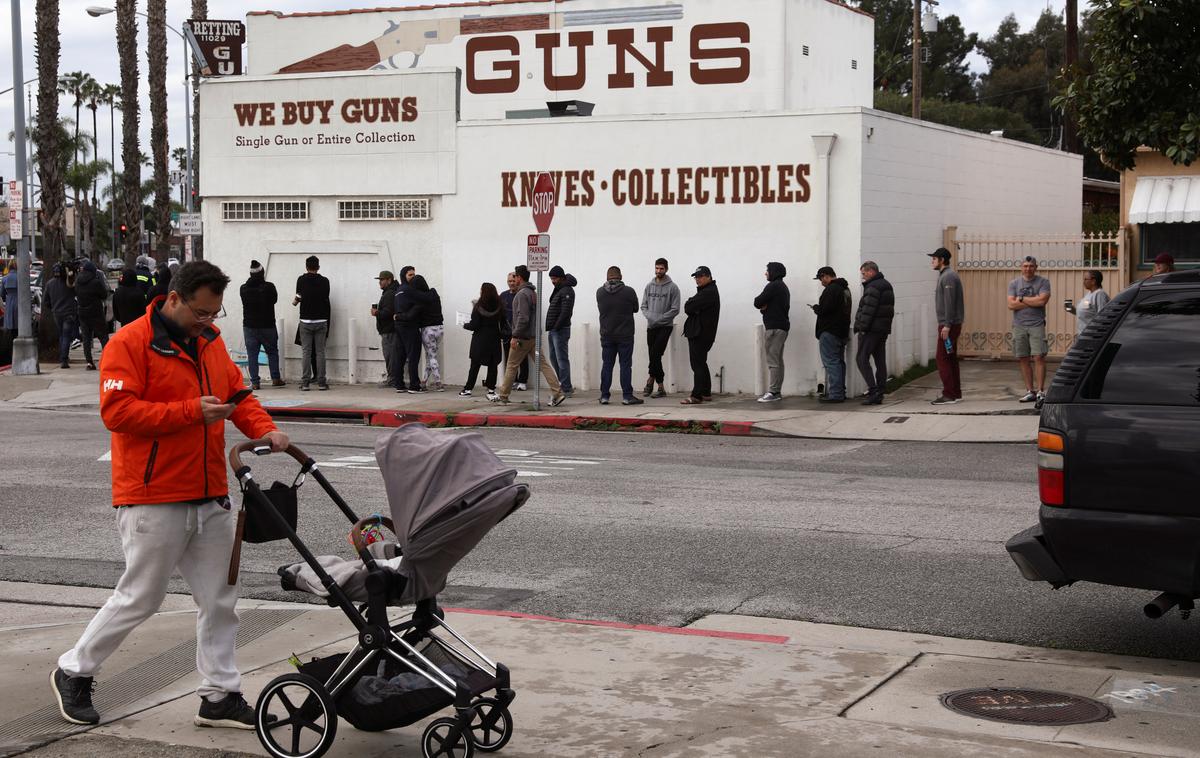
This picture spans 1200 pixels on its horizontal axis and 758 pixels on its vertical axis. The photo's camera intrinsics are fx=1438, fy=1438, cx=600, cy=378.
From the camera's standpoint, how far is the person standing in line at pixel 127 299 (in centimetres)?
2448

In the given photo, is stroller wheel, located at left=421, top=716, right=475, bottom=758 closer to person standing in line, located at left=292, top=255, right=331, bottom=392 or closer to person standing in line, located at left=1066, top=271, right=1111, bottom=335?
person standing in line, located at left=1066, top=271, right=1111, bottom=335

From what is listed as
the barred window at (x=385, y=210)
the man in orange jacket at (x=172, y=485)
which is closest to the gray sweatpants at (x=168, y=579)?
the man in orange jacket at (x=172, y=485)

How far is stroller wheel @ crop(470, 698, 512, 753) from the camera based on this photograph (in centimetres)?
587

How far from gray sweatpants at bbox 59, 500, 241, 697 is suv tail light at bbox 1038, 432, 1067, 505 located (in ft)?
12.9

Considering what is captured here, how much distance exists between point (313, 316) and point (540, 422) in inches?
216

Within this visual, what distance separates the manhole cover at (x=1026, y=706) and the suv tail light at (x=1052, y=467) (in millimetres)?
963

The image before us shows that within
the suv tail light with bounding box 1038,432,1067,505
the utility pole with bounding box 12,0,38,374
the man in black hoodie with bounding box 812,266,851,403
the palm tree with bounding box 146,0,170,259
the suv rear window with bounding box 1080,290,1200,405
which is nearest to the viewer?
the suv rear window with bounding box 1080,290,1200,405

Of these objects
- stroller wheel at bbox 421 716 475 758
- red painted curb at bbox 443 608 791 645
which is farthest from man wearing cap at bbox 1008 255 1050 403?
stroller wheel at bbox 421 716 475 758

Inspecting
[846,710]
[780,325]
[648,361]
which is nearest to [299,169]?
[648,361]

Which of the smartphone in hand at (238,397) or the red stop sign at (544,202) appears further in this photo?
the red stop sign at (544,202)

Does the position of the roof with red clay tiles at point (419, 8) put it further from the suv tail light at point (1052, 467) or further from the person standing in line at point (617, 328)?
the suv tail light at point (1052, 467)

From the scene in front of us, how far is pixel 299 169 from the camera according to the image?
80.4 feet

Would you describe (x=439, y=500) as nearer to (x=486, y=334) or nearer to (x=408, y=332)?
(x=486, y=334)

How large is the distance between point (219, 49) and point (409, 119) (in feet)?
17.3
